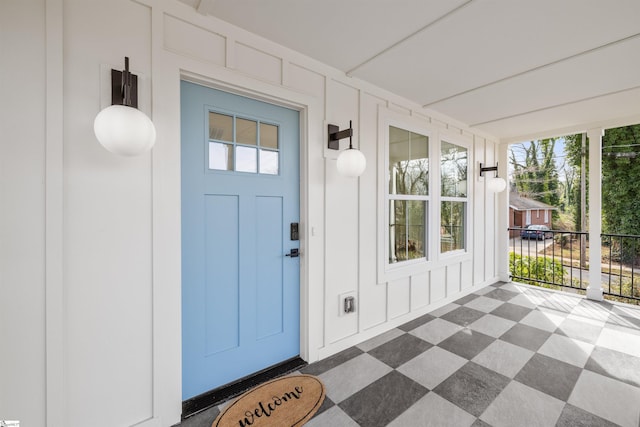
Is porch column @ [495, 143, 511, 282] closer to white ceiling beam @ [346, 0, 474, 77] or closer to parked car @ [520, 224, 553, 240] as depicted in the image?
parked car @ [520, 224, 553, 240]

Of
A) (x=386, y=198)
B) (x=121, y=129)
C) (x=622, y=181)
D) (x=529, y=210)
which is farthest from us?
(x=529, y=210)

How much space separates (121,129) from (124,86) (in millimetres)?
283

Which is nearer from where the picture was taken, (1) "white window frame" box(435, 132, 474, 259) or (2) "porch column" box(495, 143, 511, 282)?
(1) "white window frame" box(435, 132, 474, 259)

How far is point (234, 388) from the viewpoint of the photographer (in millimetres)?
1827

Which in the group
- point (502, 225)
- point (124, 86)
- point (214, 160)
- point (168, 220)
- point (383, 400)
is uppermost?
point (124, 86)

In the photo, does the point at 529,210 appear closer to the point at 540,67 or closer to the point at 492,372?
the point at 540,67

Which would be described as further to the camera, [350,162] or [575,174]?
[575,174]

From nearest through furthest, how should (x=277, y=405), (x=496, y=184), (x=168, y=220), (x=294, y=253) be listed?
1. (x=168, y=220)
2. (x=277, y=405)
3. (x=294, y=253)
4. (x=496, y=184)

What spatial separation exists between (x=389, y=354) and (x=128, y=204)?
7.51 feet

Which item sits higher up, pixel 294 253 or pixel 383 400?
pixel 294 253

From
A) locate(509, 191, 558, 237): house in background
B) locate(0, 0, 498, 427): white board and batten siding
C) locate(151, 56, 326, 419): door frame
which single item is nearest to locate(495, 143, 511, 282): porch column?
locate(0, 0, 498, 427): white board and batten siding

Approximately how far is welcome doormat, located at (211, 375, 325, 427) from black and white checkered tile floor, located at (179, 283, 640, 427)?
86 millimetres

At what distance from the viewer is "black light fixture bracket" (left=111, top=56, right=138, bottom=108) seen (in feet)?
4.20

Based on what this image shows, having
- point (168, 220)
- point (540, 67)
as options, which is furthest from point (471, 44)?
point (168, 220)
